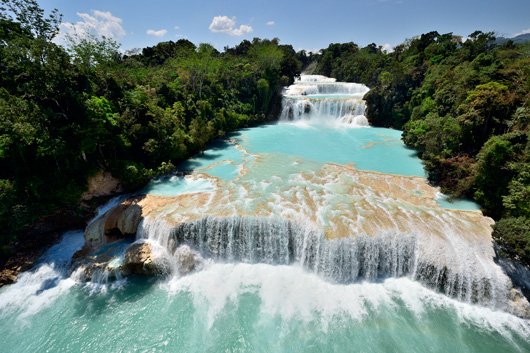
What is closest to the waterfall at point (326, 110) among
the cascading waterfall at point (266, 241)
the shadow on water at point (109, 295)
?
the cascading waterfall at point (266, 241)

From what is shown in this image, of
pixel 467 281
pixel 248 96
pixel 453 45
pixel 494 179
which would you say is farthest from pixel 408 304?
pixel 453 45

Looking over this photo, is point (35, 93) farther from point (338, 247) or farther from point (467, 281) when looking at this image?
point (467, 281)

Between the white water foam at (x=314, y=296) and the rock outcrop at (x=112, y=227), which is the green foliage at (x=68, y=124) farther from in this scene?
the white water foam at (x=314, y=296)

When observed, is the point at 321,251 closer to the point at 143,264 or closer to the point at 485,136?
the point at 143,264

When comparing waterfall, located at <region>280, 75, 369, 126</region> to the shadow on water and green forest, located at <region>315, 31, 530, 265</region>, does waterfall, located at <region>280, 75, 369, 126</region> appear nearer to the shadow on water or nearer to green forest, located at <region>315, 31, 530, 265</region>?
green forest, located at <region>315, 31, 530, 265</region>

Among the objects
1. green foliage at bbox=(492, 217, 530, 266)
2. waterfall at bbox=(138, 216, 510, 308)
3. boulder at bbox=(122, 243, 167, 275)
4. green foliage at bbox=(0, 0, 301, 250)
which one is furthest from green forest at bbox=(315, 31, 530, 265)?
green foliage at bbox=(0, 0, 301, 250)

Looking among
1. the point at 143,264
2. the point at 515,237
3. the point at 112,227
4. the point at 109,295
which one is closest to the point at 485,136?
the point at 515,237
